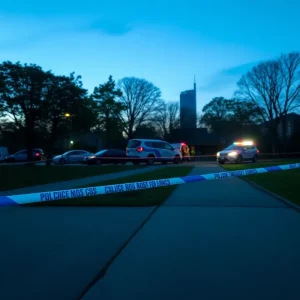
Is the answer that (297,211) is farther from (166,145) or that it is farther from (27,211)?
(166,145)

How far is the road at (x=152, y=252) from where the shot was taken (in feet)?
12.9

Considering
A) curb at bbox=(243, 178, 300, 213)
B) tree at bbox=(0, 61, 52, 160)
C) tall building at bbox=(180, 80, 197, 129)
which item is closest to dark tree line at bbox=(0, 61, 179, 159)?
tree at bbox=(0, 61, 52, 160)

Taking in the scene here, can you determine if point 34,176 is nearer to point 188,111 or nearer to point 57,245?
point 57,245

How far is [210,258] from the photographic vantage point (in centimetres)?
495

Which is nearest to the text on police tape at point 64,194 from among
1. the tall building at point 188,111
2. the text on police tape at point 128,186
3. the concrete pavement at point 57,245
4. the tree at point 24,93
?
the text on police tape at point 128,186

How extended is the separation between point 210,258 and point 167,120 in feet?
210

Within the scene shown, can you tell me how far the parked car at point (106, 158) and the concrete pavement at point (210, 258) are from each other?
23231 mm

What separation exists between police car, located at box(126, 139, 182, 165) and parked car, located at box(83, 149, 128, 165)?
2296 mm

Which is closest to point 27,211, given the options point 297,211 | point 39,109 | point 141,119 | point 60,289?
point 60,289

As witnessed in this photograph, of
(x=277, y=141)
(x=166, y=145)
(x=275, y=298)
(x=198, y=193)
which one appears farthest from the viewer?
(x=277, y=141)

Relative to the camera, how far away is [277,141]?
49719 mm

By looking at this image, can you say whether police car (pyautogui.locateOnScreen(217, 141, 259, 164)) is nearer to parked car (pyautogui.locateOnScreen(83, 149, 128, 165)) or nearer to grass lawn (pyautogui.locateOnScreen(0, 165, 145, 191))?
parked car (pyautogui.locateOnScreen(83, 149, 128, 165))

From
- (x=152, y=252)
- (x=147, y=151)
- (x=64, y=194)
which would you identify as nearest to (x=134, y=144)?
(x=147, y=151)

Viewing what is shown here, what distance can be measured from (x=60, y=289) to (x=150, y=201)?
19.3 ft
